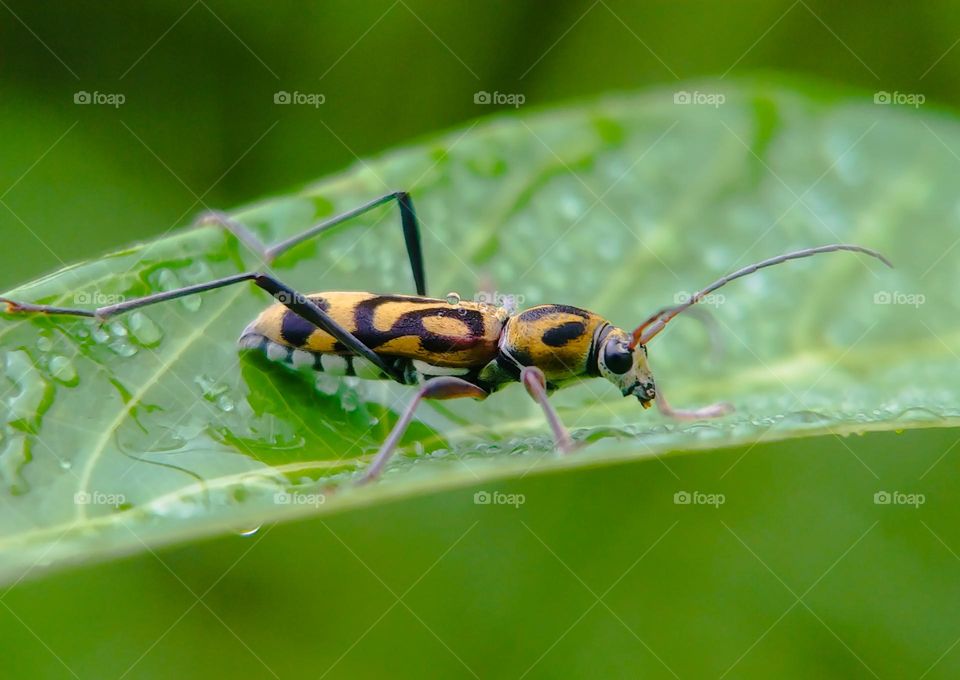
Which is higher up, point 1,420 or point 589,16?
point 589,16

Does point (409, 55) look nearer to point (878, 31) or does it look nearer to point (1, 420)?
point (878, 31)

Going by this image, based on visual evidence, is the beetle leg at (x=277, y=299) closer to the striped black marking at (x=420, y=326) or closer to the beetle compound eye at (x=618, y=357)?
the striped black marking at (x=420, y=326)

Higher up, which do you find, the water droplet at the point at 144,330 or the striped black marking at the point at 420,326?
the water droplet at the point at 144,330

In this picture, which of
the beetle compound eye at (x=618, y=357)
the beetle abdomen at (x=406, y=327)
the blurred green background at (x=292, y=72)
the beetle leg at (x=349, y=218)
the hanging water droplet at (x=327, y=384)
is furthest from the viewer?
the blurred green background at (x=292, y=72)

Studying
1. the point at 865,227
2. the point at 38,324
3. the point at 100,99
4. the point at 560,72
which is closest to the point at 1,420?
the point at 38,324

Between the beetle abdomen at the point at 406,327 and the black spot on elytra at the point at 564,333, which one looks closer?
the beetle abdomen at the point at 406,327

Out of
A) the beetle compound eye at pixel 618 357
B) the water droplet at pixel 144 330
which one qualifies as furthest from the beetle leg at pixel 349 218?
the beetle compound eye at pixel 618 357
